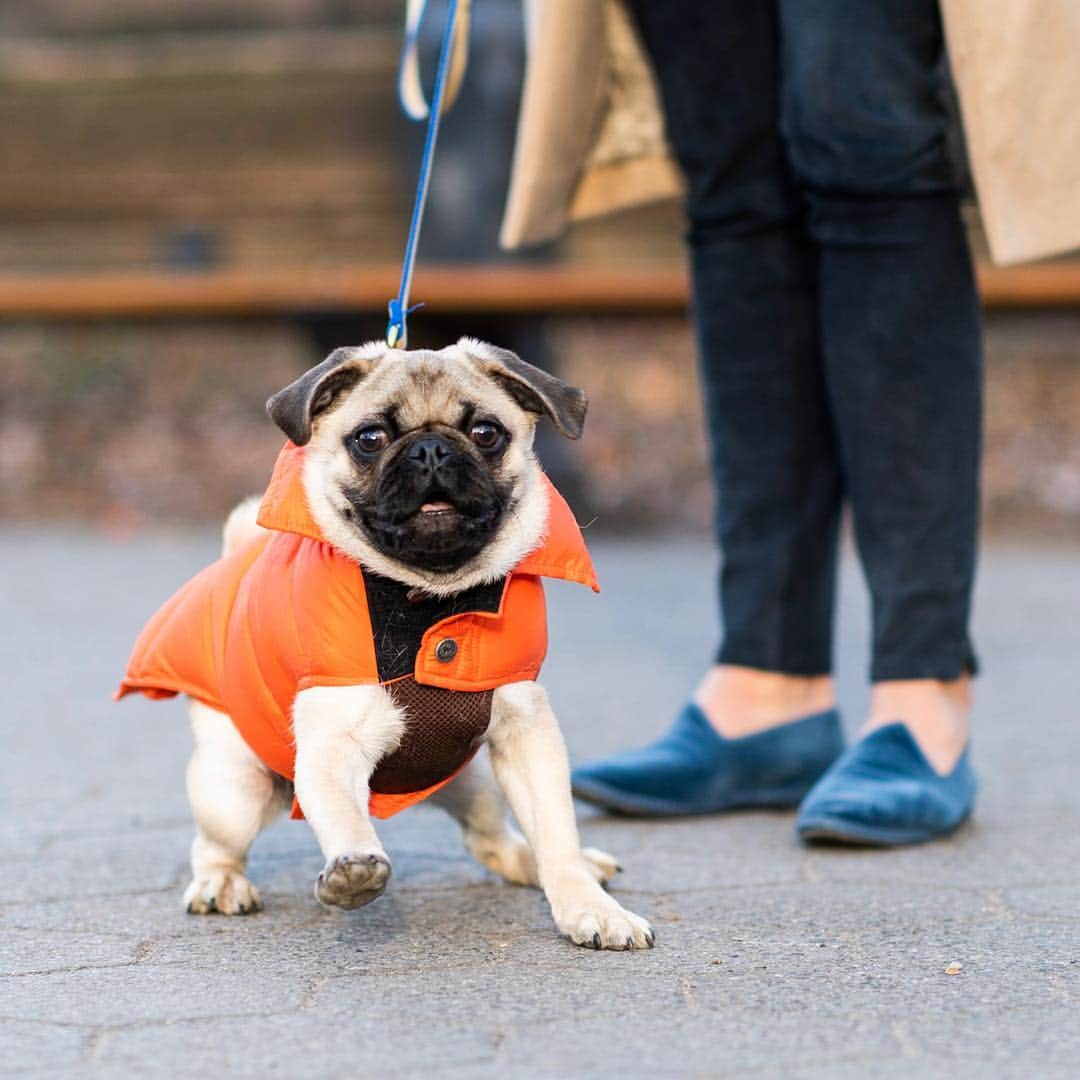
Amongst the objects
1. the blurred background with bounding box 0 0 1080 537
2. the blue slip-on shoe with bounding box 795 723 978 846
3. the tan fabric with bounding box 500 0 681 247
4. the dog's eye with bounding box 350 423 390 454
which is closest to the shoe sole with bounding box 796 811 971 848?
the blue slip-on shoe with bounding box 795 723 978 846

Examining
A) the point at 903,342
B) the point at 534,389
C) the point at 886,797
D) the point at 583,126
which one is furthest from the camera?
the point at 583,126

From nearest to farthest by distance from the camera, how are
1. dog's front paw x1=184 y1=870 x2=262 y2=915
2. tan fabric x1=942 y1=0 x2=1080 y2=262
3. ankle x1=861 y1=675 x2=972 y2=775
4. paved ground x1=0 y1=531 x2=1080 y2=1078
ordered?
paved ground x1=0 y1=531 x2=1080 y2=1078, dog's front paw x1=184 y1=870 x2=262 y2=915, tan fabric x1=942 y1=0 x2=1080 y2=262, ankle x1=861 y1=675 x2=972 y2=775

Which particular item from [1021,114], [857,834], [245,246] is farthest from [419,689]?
[245,246]

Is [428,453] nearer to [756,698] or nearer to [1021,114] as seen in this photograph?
[756,698]

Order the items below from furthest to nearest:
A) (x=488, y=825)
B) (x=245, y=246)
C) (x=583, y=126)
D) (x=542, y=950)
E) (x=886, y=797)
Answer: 1. (x=245, y=246)
2. (x=583, y=126)
3. (x=886, y=797)
4. (x=488, y=825)
5. (x=542, y=950)

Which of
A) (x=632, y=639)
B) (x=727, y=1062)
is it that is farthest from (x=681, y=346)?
(x=727, y=1062)

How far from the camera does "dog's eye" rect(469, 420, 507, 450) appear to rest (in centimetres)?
251

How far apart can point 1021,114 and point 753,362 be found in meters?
0.66

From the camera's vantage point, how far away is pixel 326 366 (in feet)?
8.14

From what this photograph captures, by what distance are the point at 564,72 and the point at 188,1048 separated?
2.00 meters

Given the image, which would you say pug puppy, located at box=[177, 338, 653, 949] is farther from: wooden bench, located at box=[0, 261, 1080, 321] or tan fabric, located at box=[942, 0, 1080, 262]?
wooden bench, located at box=[0, 261, 1080, 321]

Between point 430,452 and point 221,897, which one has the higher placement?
point 430,452

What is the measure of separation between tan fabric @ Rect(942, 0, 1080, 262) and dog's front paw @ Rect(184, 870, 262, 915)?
1681 millimetres

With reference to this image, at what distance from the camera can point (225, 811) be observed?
2576 millimetres
